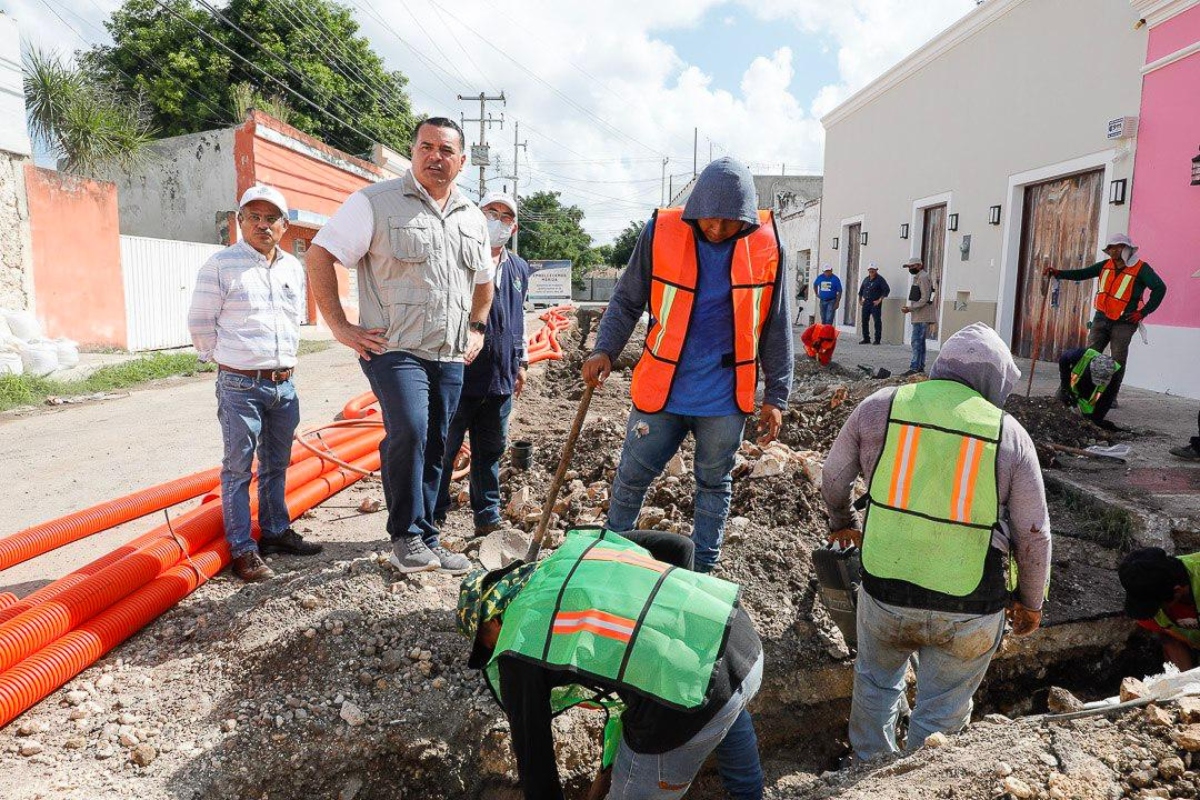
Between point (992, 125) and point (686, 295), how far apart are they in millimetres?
11479

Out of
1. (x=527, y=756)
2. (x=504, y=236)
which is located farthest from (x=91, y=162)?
(x=527, y=756)

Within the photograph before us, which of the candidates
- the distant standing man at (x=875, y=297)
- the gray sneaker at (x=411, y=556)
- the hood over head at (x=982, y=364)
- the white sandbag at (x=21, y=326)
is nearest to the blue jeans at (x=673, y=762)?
the hood over head at (x=982, y=364)

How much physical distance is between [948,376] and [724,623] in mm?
1289

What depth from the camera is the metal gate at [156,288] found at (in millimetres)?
13180

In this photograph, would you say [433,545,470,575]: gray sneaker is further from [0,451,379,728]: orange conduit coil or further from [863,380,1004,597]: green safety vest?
[863,380,1004,597]: green safety vest

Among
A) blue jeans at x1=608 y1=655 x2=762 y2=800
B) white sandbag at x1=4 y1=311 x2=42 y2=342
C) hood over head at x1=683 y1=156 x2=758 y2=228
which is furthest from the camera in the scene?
white sandbag at x1=4 y1=311 x2=42 y2=342

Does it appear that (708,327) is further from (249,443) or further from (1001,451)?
(249,443)

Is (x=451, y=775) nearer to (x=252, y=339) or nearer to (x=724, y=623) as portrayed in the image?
(x=724, y=623)

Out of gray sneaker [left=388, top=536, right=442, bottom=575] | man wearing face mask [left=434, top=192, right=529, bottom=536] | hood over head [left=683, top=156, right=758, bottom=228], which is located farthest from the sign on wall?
hood over head [left=683, top=156, right=758, bottom=228]

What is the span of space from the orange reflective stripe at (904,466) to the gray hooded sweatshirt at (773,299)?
79cm

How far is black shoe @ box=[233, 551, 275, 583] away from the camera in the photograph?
3613 millimetres

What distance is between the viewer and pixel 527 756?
1918 mm

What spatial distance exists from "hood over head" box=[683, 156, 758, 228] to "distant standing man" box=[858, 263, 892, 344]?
1328 centimetres


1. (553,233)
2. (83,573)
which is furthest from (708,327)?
(553,233)
